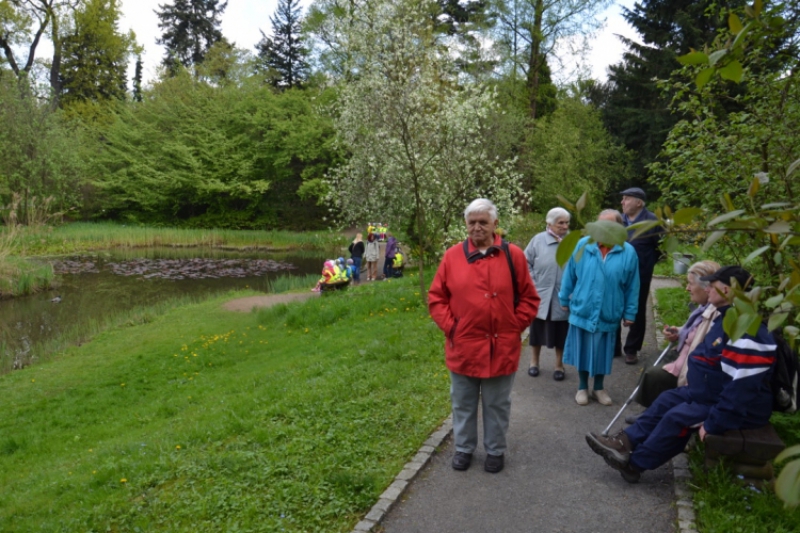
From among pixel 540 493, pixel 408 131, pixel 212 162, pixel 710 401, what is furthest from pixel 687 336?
pixel 212 162

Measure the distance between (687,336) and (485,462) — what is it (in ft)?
6.35

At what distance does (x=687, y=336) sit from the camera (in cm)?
493

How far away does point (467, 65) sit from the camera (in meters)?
30.8

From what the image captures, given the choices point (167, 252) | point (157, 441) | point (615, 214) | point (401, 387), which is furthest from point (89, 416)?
point (167, 252)

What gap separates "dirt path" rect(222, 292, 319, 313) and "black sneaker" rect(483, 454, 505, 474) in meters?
11.5

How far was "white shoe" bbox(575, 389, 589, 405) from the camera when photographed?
6.16 m

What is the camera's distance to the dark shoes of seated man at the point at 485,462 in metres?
4.75

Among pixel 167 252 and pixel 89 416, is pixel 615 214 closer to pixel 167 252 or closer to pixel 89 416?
pixel 89 416

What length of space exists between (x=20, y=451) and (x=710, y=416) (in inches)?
312

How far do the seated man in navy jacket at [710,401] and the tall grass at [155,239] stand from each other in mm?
23622

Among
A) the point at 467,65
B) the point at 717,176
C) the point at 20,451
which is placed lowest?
the point at 20,451

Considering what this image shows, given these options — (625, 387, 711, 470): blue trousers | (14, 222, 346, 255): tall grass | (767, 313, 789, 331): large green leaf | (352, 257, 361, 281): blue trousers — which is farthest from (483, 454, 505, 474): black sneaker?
(14, 222, 346, 255): tall grass

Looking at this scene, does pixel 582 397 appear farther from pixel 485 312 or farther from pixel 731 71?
pixel 731 71

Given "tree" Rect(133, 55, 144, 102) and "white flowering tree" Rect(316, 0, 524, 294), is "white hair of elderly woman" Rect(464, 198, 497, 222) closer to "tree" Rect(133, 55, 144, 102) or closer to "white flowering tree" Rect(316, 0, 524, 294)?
"white flowering tree" Rect(316, 0, 524, 294)
